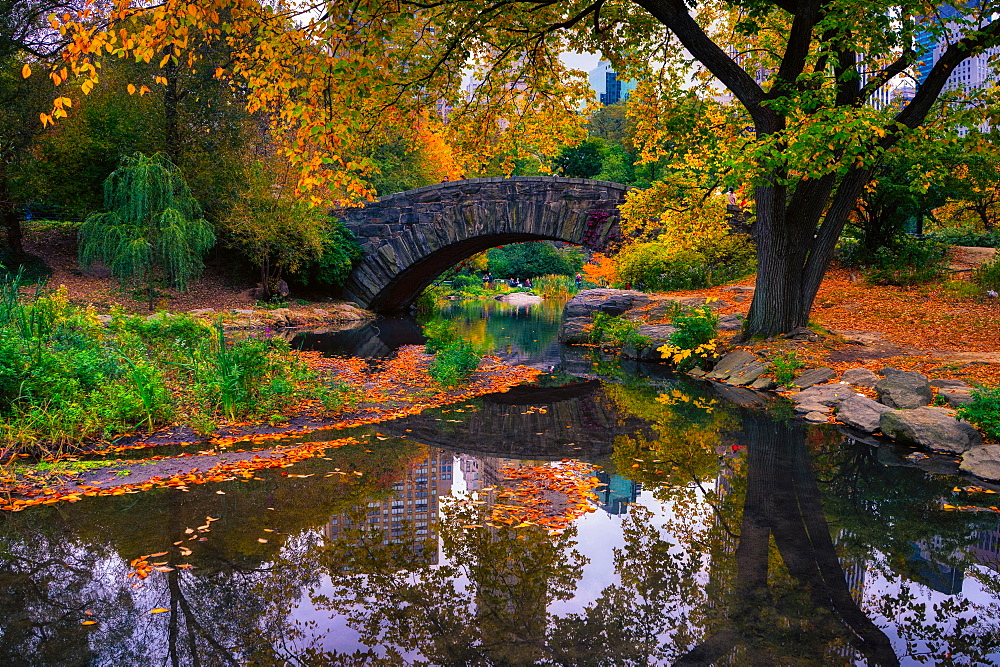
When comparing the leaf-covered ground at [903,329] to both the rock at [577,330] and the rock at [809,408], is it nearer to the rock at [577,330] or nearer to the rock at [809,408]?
the rock at [809,408]

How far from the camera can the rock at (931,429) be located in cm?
564

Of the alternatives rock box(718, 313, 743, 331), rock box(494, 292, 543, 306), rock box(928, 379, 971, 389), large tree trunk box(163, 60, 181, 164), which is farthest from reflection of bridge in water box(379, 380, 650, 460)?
rock box(494, 292, 543, 306)

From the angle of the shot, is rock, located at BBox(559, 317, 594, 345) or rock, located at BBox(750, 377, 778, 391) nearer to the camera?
rock, located at BBox(750, 377, 778, 391)

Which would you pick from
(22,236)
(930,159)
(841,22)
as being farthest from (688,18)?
(22,236)

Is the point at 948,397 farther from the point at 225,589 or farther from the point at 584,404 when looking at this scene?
the point at 225,589

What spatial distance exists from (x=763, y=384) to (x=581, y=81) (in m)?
4.90

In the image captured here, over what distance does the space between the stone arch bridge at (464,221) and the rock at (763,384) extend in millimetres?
8981

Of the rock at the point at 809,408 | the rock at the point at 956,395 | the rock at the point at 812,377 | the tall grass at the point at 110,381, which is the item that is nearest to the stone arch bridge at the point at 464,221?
the rock at the point at 812,377

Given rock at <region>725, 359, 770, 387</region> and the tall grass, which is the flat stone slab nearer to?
rock at <region>725, 359, 770, 387</region>

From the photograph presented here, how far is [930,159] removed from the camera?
29.7 feet

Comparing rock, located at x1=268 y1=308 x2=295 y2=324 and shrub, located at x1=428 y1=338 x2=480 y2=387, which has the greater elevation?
shrub, located at x1=428 y1=338 x2=480 y2=387

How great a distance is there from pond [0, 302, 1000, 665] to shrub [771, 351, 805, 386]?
2861 mm

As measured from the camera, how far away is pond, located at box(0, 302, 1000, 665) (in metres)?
2.73

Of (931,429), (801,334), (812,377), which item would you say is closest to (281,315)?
(801,334)
